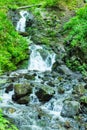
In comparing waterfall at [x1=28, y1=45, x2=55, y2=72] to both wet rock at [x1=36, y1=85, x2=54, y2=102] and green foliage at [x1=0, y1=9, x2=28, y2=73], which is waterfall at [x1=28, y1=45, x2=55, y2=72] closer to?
green foliage at [x1=0, y1=9, x2=28, y2=73]

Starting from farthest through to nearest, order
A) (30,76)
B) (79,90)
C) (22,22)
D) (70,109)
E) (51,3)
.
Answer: (51,3), (22,22), (30,76), (79,90), (70,109)

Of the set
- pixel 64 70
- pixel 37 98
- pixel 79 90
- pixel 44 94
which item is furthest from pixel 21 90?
pixel 64 70

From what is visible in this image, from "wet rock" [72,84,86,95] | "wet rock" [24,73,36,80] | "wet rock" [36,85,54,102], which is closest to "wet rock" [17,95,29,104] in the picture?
"wet rock" [36,85,54,102]

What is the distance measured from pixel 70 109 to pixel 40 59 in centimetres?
567

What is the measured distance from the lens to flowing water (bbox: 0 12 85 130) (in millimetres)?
9734

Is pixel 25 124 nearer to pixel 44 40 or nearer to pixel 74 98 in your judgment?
pixel 74 98

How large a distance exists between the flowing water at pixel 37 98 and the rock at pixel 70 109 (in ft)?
0.50

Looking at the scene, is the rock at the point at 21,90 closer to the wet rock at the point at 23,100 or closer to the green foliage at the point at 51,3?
the wet rock at the point at 23,100

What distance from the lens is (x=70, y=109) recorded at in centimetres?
1018

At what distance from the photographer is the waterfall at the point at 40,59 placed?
15.2 metres

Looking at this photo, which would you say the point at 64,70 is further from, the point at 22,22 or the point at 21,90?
the point at 22,22

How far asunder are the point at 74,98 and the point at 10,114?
96.9 inches

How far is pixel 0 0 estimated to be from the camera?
20.8 metres

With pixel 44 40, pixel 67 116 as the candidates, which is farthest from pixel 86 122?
pixel 44 40
